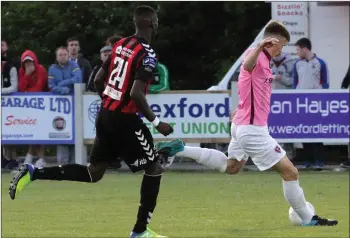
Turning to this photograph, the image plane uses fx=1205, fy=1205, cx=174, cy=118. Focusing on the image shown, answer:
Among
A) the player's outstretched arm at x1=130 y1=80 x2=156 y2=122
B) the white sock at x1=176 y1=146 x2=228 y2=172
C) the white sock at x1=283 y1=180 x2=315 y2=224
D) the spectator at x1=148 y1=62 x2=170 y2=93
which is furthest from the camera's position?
the spectator at x1=148 y1=62 x2=170 y2=93

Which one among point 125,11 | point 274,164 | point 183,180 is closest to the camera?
point 274,164

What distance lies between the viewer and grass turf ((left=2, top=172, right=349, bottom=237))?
1137 cm

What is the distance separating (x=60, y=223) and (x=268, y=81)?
8.34 feet

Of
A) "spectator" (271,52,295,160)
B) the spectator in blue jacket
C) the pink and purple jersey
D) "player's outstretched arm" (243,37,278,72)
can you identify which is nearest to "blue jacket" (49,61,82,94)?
the spectator in blue jacket

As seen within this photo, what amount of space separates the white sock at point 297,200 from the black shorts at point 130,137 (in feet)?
5.17

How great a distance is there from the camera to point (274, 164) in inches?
460

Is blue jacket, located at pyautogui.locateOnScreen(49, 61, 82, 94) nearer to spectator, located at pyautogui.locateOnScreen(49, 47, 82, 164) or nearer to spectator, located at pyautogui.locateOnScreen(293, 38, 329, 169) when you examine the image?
spectator, located at pyautogui.locateOnScreen(49, 47, 82, 164)

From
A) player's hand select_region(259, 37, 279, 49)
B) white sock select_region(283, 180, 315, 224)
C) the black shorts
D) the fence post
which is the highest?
player's hand select_region(259, 37, 279, 49)

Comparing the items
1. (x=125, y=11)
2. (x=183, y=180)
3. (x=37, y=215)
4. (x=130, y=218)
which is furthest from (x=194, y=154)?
(x=125, y=11)

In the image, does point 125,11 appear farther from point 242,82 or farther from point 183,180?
point 242,82

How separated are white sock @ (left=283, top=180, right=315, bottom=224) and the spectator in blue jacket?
383 inches

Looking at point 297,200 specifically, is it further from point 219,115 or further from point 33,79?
point 33,79

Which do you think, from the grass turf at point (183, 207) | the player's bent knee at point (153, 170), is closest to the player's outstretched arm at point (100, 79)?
the player's bent knee at point (153, 170)

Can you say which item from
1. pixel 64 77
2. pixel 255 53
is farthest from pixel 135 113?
pixel 64 77
